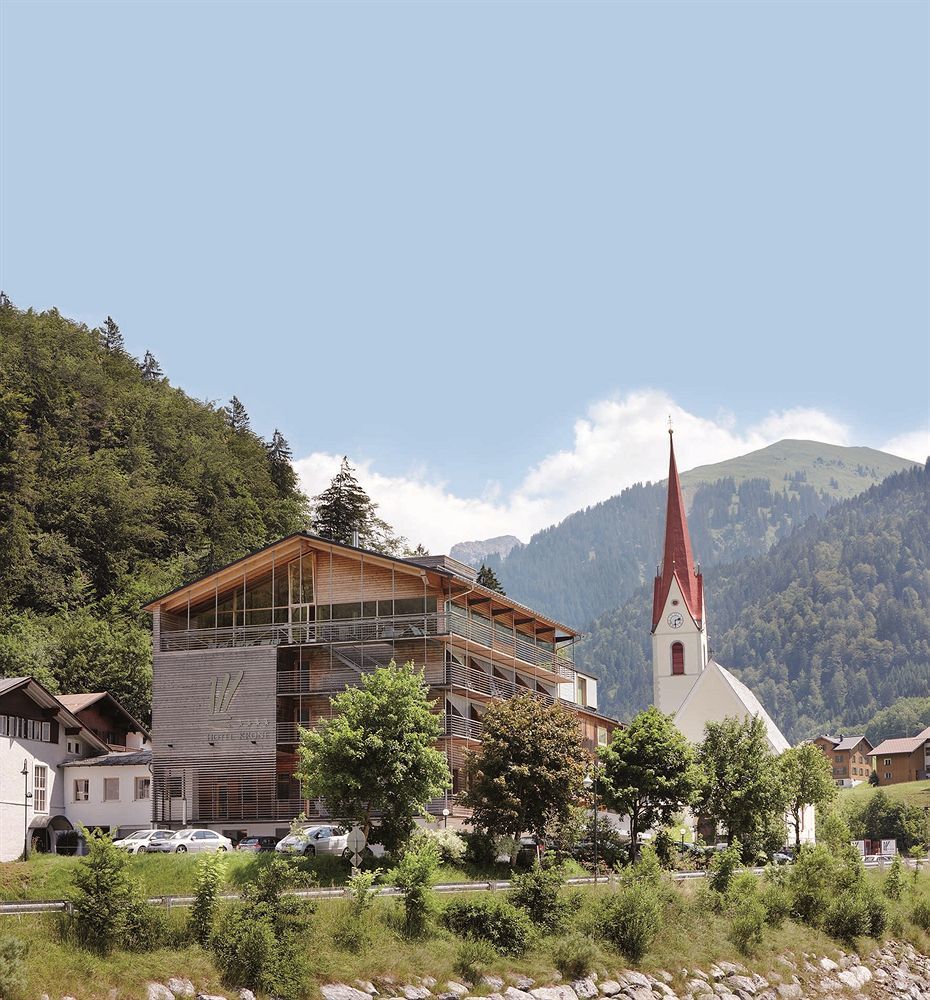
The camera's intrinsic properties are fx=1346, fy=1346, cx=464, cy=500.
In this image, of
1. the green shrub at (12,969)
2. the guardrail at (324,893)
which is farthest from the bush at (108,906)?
the green shrub at (12,969)

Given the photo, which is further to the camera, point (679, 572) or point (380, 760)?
point (679, 572)

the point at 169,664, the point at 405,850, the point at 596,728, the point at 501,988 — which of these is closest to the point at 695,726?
the point at 596,728

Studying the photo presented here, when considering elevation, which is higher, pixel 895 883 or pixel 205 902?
pixel 205 902

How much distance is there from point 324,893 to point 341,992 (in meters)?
5.02

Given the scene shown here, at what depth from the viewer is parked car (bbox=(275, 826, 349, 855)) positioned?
50156 millimetres

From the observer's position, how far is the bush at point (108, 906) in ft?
105

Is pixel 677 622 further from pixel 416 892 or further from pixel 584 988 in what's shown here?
pixel 416 892

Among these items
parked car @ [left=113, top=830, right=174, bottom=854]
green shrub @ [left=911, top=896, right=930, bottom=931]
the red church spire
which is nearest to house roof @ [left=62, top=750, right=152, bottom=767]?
parked car @ [left=113, top=830, right=174, bottom=854]

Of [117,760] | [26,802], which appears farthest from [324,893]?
[117,760]

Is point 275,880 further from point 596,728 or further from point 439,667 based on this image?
point 596,728

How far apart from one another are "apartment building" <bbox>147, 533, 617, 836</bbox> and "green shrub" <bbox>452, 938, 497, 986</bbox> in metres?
20.0

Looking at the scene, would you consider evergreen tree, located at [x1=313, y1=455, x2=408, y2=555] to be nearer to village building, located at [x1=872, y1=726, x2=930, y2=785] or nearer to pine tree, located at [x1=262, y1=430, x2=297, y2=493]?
pine tree, located at [x1=262, y1=430, x2=297, y2=493]

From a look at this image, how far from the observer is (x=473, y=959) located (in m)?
37.1

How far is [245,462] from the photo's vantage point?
426 feet
